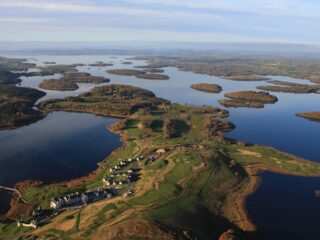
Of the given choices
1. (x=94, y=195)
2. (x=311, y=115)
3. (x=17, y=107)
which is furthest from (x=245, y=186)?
(x=17, y=107)

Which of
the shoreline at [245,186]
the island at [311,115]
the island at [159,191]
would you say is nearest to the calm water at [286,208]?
the shoreline at [245,186]

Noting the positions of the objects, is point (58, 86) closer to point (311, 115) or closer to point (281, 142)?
point (311, 115)

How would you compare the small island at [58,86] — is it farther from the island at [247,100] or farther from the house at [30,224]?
the house at [30,224]

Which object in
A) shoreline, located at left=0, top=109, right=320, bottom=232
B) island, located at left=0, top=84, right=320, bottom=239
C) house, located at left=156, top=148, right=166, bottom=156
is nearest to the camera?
island, located at left=0, top=84, right=320, bottom=239

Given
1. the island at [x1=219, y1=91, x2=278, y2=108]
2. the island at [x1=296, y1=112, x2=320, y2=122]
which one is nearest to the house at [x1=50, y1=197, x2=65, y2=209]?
the island at [x1=296, y1=112, x2=320, y2=122]

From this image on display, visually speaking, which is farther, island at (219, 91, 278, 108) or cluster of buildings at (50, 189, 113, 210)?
island at (219, 91, 278, 108)

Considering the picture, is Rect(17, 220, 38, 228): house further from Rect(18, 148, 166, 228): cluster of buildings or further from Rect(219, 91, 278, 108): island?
Rect(219, 91, 278, 108): island

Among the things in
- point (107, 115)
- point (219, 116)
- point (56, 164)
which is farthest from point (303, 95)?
point (56, 164)

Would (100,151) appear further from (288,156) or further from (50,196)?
(288,156)
